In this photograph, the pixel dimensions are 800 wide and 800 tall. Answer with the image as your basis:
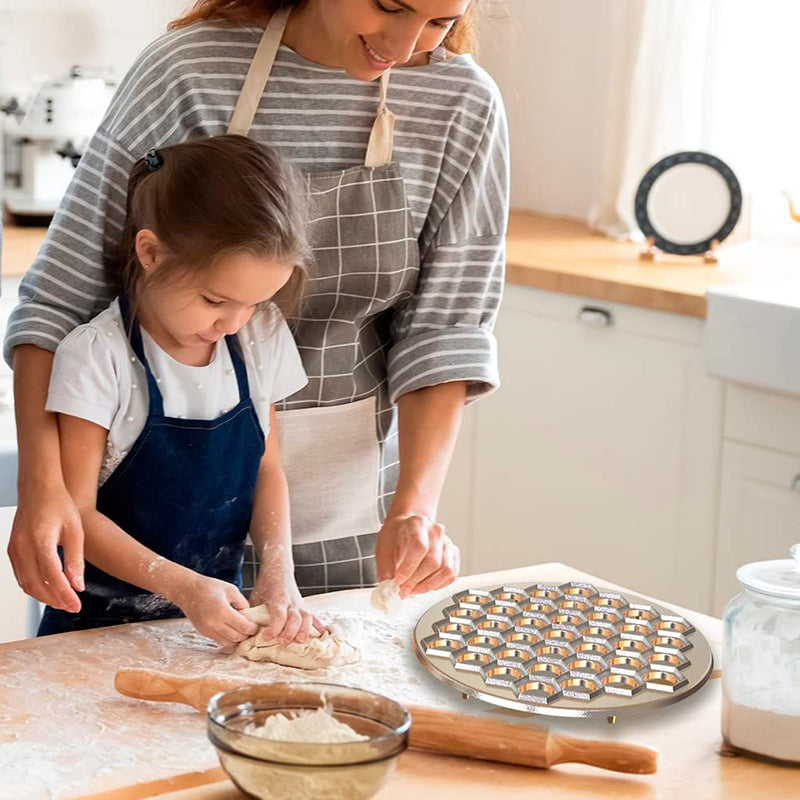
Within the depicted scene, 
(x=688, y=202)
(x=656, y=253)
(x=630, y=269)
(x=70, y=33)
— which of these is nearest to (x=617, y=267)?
(x=630, y=269)

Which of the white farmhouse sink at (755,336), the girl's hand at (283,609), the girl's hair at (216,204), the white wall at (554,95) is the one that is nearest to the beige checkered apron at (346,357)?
the girl's hair at (216,204)

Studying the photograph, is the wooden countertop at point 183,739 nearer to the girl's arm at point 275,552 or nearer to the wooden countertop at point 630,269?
the girl's arm at point 275,552

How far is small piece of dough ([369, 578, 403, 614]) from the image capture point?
1.25 meters

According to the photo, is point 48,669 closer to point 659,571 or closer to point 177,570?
point 177,570

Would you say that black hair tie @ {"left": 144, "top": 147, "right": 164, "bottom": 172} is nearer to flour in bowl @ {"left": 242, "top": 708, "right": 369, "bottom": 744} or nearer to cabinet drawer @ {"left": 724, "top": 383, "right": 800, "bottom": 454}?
flour in bowl @ {"left": 242, "top": 708, "right": 369, "bottom": 744}

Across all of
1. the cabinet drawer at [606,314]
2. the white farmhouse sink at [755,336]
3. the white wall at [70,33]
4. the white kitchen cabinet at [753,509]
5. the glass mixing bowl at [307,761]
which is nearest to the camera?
the glass mixing bowl at [307,761]

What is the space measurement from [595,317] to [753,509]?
49 centimetres

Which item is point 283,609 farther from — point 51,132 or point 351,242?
point 51,132

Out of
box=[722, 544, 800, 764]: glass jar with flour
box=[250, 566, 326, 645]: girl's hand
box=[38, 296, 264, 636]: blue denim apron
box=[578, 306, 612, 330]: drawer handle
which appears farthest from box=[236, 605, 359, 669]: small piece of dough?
box=[578, 306, 612, 330]: drawer handle

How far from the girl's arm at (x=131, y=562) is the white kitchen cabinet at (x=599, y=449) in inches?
58.5

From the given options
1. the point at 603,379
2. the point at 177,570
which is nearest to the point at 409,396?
A: the point at 177,570

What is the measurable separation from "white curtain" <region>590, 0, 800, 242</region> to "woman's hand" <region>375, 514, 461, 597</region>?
6.52ft

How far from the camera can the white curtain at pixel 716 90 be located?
3.02 metres

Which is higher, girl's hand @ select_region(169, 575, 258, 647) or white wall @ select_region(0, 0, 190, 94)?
white wall @ select_region(0, 0, 190, 94)
